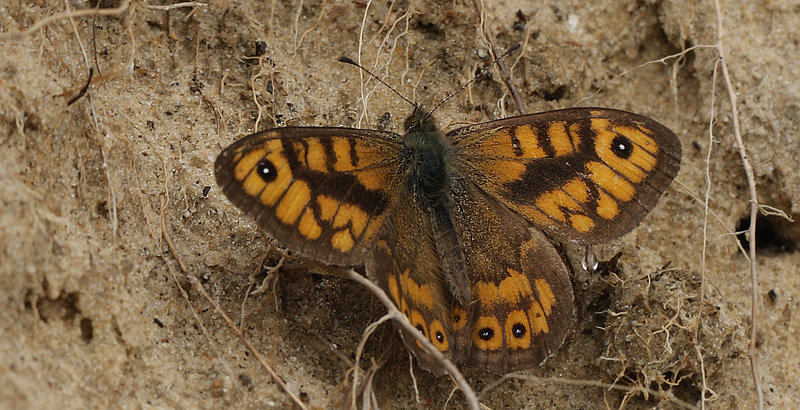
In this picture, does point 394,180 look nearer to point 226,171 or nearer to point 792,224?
point 226,171

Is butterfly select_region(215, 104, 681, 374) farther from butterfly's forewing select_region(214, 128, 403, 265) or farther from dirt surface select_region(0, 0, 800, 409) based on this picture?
dirt surface select_region(0, 0, 800, 409)

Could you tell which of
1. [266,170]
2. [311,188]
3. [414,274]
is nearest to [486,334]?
[414,274]

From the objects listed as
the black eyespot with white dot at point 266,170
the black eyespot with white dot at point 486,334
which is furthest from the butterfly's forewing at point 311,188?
the black eyespot with white dot at point 486,334

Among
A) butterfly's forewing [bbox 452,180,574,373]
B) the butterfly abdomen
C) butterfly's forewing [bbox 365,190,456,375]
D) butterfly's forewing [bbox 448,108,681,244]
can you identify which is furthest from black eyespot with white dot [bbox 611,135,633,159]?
butterfly's forewing [bbox 365,190,456,375]

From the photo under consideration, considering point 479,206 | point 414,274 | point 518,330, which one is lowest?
point 518,330

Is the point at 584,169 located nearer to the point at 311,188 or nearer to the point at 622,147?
the point at 622,147

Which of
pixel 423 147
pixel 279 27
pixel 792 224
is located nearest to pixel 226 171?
pixel 423 147
